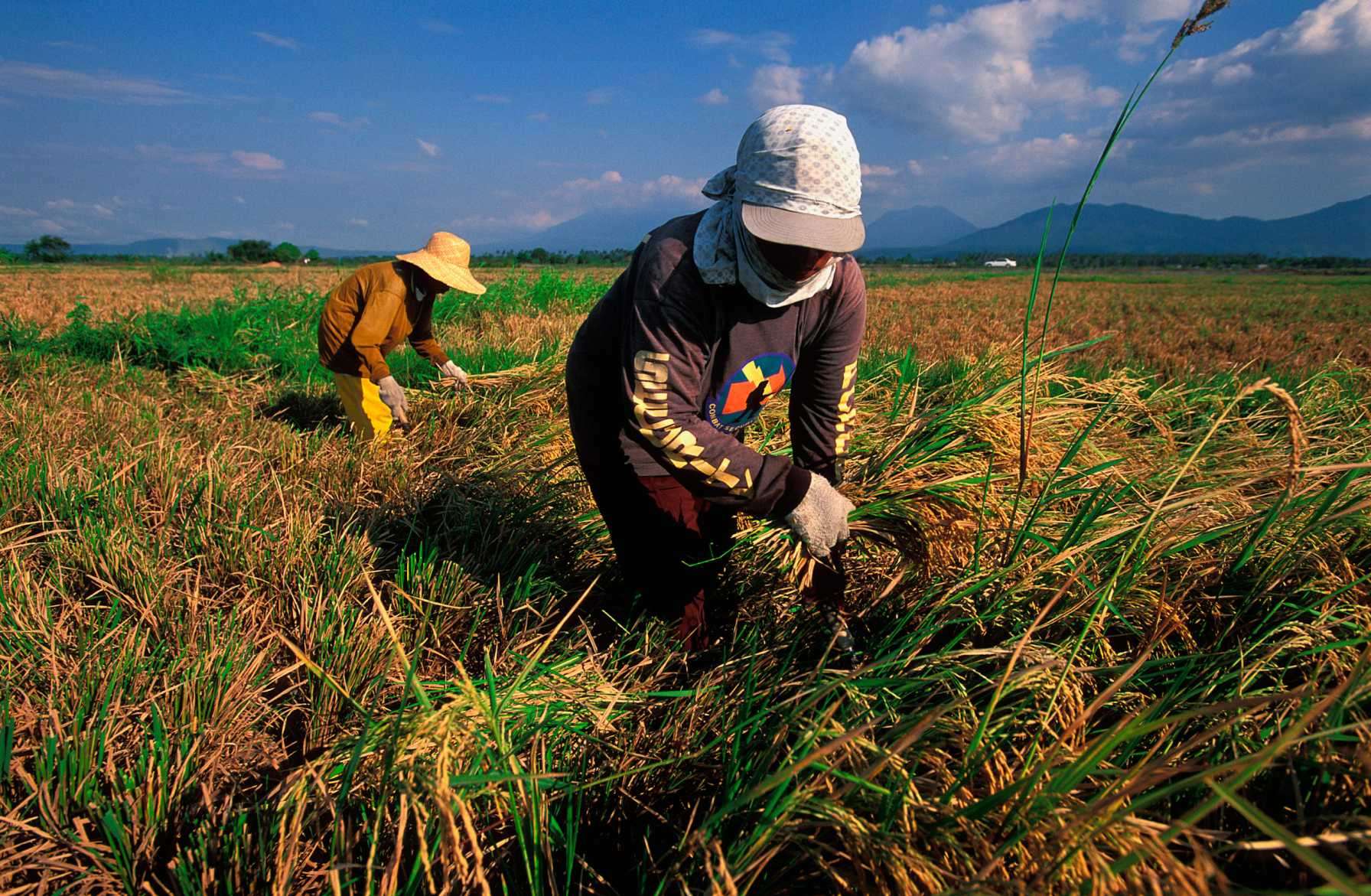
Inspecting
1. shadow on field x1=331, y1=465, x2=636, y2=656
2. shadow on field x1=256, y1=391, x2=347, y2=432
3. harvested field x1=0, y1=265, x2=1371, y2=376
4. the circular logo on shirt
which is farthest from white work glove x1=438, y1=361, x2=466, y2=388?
the circular logo on shirt

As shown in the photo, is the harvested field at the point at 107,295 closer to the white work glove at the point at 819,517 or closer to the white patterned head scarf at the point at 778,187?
the white patterned head scarf at the point at 778,187

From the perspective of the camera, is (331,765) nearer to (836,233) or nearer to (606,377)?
(606,377)

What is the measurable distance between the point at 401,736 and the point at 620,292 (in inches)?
44.9

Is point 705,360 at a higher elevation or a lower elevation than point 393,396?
higher

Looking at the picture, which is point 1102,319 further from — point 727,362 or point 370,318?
point 727,362

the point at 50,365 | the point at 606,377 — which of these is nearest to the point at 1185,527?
the point at 606,377

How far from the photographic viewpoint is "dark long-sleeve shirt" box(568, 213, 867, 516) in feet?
5.04

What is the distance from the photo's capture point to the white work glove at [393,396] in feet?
11.8

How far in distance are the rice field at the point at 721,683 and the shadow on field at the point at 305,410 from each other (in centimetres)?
136


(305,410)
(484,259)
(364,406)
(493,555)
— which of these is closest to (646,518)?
(493,555)

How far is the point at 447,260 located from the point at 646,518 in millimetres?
2747

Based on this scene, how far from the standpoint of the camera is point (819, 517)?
1.62 metres

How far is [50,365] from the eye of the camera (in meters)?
4.52

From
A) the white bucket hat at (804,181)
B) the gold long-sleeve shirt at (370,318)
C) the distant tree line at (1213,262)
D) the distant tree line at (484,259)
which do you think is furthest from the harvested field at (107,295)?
the distant tree line at (1213,262)
